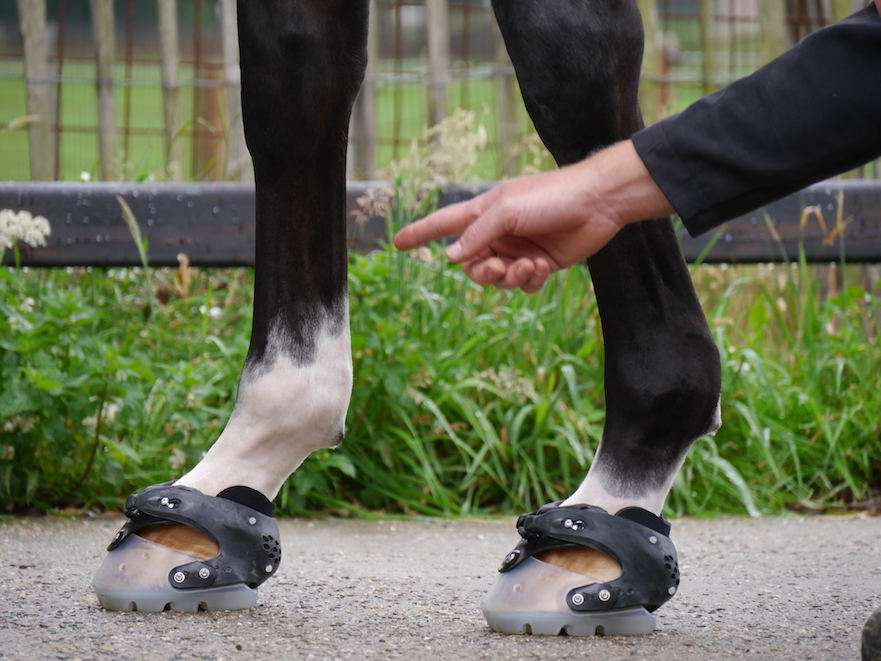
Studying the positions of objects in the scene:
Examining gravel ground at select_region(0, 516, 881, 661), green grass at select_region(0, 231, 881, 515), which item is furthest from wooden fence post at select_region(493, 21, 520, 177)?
gravel ground at select_region(0, 516, 881, 661)

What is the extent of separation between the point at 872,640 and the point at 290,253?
0.89 m

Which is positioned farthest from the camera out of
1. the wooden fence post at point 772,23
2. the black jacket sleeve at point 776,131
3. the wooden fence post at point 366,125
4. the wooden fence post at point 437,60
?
the wooden fence post at point 366,125

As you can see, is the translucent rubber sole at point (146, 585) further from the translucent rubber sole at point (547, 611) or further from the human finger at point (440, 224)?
the human finger at point (440, 224)

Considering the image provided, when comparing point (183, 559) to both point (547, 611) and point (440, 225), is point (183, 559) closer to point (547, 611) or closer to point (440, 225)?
point (547, 611)

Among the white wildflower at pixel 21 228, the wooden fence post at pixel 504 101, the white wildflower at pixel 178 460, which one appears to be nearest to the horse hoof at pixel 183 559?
the white wildflower at pixel 178 460

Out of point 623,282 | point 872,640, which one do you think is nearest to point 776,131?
point 623,282

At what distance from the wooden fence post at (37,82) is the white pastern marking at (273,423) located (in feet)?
8.54

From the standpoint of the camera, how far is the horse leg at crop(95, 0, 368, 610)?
138 cm

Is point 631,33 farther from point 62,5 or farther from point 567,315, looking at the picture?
point 62,5

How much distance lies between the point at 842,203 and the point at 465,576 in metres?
1.90

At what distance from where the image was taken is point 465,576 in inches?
69.1

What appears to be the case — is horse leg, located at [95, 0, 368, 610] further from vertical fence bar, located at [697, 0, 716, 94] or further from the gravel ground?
vertical fence bar, located at [697, 0, 716, 94]

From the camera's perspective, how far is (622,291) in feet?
4.51

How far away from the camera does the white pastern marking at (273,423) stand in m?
1.38
